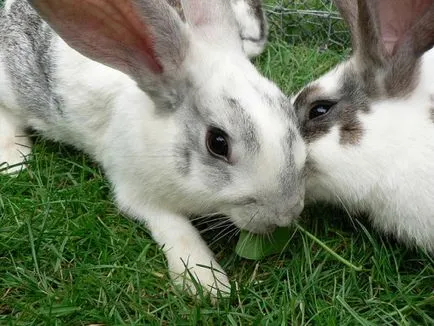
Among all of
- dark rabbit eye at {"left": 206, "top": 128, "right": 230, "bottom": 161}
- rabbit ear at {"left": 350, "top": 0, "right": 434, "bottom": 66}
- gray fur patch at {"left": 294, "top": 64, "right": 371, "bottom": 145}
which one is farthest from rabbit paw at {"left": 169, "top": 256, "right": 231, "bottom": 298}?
rabbit ear at {"left": 350, "top": 0, "right": 434, "bottom": 66}

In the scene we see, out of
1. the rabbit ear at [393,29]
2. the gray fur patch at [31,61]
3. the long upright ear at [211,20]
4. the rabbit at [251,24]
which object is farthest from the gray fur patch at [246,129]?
the rabbit at [251,24]

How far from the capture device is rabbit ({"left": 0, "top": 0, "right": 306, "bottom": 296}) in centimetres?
213

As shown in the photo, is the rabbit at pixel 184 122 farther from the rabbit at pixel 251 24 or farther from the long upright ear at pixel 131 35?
the rabbit at pixel 251 24

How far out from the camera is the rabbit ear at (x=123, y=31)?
83.2 inches

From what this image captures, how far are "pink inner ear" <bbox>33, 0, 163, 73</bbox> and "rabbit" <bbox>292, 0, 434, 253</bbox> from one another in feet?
2.17

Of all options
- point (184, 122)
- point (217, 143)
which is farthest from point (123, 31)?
point (217, 143)

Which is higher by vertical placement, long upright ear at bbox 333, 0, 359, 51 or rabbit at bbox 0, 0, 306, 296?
long upright ear at bbox 333, 0, 359, 51

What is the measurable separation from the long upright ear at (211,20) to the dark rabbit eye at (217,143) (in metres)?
0.41

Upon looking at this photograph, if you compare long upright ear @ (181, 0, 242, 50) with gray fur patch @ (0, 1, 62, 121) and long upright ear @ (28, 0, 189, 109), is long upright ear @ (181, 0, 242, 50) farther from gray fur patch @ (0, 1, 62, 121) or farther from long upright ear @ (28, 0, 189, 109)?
gray fur patch @ (0, 1, 62, 121)

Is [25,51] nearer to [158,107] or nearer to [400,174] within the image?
[158,107]

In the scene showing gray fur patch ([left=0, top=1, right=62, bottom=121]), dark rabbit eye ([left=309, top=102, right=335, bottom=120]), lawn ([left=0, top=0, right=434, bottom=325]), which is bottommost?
lawn ([left=0, top=0, right=434, bottom=325])

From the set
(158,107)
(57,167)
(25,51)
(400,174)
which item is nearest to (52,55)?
(25,51)

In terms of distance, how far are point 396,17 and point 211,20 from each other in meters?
0.67

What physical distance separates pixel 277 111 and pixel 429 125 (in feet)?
1.79
